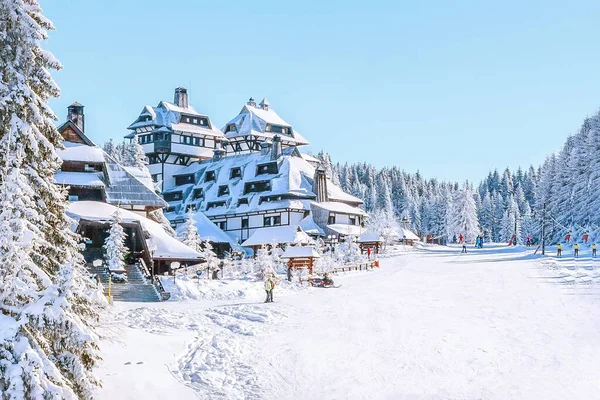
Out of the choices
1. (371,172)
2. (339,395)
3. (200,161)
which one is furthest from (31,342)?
(371,172)

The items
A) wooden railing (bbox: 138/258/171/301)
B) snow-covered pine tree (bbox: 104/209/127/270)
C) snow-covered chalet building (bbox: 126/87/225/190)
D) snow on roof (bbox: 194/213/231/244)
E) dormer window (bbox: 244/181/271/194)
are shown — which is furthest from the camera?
snow-covered chalet building (bbox: 126/87/225/190)

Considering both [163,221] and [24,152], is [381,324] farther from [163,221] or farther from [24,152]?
[163,221]

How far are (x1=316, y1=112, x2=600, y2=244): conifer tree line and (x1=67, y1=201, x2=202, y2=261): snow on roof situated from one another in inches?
1366

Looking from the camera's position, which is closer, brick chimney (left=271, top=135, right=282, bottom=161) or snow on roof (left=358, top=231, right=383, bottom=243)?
snow on roof (left=358, top=231, right=383, bottom=243)

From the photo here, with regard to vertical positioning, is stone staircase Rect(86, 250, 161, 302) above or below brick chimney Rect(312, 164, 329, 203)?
below

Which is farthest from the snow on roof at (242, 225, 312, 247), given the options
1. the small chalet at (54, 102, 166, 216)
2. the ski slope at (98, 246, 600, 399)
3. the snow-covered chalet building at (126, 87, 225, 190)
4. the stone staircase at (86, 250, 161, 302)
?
the snow-covered chalet building at (126, 87, 225, 190)

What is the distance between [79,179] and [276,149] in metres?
32.5

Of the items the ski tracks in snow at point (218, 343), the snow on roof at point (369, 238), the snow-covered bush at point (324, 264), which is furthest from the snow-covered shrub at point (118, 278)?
the snow on roof at point (369, 238)

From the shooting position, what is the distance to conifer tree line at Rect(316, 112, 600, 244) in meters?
64.2

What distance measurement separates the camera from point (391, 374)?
1691 cm

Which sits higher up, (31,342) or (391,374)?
(31,342)

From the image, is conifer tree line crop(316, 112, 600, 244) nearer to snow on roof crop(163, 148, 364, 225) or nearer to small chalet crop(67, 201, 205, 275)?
snow on roof crop(163, 148, 364, 225)

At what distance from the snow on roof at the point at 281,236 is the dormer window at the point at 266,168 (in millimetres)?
14881

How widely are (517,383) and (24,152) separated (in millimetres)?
12959
